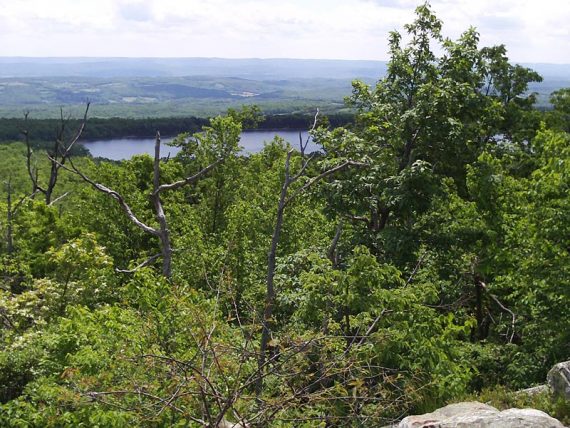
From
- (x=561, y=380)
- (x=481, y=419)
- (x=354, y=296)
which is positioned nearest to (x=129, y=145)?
(x=354, y=296)

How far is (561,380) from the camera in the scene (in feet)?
31.2

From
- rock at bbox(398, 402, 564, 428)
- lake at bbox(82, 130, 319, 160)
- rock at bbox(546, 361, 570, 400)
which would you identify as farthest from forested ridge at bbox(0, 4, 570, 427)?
lake at bbox(82, 130, 319, 160)

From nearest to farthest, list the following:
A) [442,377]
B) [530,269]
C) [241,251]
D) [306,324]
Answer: [442,377], [306,324], [530,269], [241,251]

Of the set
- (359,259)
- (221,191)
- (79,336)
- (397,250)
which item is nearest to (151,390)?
(79,336)

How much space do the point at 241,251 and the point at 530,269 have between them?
1084 centimetres

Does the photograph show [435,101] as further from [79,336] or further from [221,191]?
[221,191]

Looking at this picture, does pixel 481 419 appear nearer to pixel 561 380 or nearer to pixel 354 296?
pixel 561 380

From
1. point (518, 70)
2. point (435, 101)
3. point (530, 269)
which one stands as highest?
point (518, 70)

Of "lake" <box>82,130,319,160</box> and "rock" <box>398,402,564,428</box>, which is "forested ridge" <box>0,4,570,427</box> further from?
"lake" <box>82,130,319,160</box>

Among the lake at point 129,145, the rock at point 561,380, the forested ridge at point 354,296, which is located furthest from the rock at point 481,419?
the lake at point 129,145

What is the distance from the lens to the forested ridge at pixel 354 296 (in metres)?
9.12

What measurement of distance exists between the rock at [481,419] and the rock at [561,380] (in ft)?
4.85

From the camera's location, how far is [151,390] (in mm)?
9297

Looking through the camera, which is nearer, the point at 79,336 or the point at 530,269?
the point at 79,336
